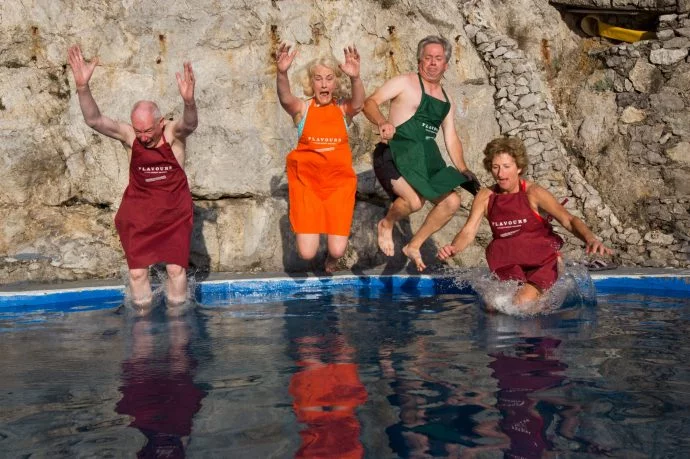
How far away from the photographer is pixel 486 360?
4.04m

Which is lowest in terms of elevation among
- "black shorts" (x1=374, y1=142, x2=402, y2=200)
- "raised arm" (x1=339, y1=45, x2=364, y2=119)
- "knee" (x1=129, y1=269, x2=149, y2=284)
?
"knee" (x1=129, y1=269, x2=149, y2=284)

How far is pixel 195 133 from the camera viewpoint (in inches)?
324

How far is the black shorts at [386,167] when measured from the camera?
675 centimetres

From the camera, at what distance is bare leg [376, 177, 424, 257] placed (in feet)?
22.0

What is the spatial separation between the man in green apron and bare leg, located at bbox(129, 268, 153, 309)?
1.75 m

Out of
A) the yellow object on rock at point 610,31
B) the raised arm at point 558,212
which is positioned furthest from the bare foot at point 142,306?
the yellow object on rock at point 610,31

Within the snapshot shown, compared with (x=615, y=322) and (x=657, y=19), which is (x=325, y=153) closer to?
(x=615, y=322)

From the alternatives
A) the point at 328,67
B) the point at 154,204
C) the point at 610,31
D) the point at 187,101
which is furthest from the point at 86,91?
the point at 610,31

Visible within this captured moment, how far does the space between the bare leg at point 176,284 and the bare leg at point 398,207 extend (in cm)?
147

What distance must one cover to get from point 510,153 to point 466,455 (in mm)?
3307

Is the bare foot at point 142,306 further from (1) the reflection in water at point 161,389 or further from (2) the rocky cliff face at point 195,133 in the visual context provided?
(2) the rocky cliff face at point 195,133

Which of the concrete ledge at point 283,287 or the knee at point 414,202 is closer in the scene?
the concrete ledge at point 283,287

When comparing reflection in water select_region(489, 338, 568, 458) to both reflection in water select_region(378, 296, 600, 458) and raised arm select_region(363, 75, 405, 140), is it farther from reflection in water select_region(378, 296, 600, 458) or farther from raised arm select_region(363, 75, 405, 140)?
raised arm select_region(363, 75, 405, 140)

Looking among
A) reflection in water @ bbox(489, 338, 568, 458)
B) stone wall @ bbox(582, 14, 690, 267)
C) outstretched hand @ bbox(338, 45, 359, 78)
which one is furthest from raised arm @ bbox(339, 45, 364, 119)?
stone wall @ bbox(582, 14, 690, 267)
